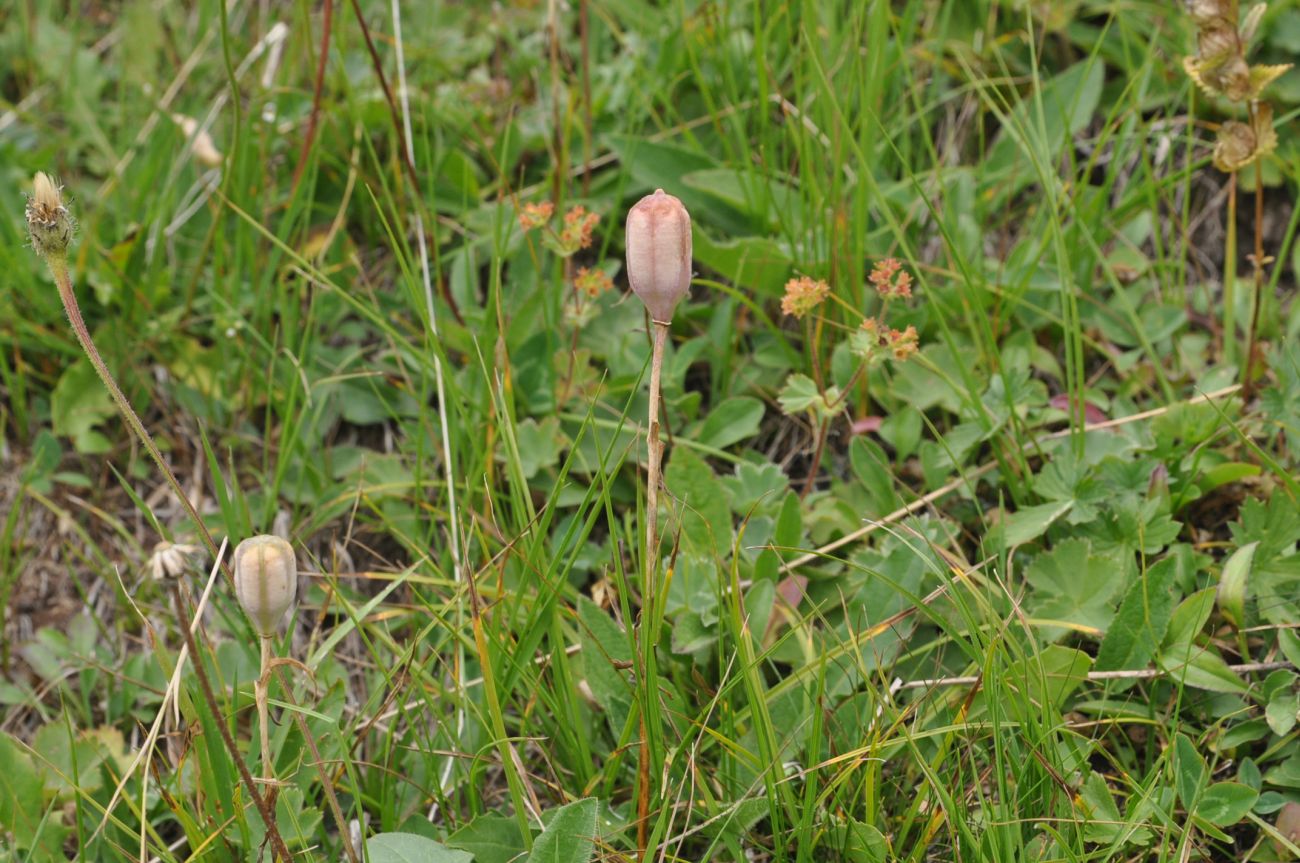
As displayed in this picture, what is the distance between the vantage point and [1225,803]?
143 cm

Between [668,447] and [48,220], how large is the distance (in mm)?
1151

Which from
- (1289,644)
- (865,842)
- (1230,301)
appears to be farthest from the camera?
(1230,301)

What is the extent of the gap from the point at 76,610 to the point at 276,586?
4.07ft

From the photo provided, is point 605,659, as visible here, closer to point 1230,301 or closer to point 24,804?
point 24,804

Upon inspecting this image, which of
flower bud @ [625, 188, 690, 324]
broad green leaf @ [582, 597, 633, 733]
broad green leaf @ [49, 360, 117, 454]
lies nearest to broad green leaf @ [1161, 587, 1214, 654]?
broad green leaf @ [582, 597, 633, 733]

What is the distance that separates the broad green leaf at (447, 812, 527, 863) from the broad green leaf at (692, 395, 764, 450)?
2.62 ft

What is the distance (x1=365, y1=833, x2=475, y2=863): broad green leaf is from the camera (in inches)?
52.7

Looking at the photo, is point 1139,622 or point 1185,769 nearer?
point 1185,769

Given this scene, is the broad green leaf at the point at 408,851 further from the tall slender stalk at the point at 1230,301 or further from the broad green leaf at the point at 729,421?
the tall slender stalk at the point at 1230,301

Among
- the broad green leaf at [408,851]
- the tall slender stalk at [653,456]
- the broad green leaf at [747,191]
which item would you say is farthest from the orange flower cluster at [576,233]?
the broad green leaf at [408,851]

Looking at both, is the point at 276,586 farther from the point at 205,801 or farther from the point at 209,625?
the point at 209,625

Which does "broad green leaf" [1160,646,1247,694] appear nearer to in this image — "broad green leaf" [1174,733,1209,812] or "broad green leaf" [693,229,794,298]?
"broad green leaf" [1174,733,1209,812]

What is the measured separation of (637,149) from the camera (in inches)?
93.1

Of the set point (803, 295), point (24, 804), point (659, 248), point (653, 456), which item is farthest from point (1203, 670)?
point (24, 804)
